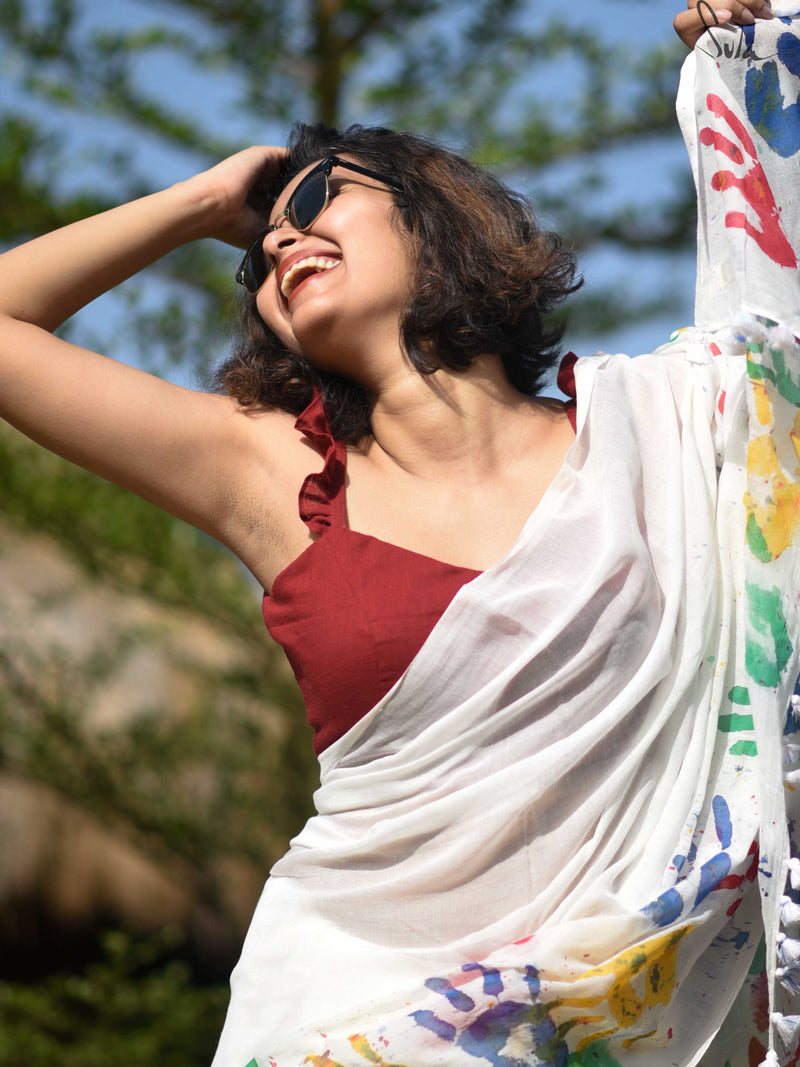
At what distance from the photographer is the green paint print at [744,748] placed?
1399 mm

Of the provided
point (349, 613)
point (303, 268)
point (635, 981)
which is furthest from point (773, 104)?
point (635, 981)

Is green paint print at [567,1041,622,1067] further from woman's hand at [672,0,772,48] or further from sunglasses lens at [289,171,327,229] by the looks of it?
woman's hand at [672,0,772,48]

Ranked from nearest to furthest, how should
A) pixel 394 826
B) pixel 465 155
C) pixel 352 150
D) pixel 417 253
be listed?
pixel 394 826 < pixel 417 253 < pixel 352 150 < pixel 465 155

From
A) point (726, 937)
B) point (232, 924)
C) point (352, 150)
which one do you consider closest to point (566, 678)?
point (726, 937)

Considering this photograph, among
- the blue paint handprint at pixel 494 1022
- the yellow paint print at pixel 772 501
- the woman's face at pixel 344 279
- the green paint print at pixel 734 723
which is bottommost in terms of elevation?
the blue paint handprint at pixel 494 1022

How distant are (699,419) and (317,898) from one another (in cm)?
79

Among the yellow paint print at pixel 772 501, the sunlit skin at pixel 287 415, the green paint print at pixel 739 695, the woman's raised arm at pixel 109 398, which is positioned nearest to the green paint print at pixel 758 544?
the yellow paint print at pixel 772 501

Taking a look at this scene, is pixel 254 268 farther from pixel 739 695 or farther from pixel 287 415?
pixel 739 695

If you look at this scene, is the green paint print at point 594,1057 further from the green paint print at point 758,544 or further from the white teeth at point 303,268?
the white teeth at point 303,268

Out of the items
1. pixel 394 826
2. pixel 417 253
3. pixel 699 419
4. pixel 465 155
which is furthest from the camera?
pixel 465 155

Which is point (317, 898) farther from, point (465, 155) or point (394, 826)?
point (465, 155)

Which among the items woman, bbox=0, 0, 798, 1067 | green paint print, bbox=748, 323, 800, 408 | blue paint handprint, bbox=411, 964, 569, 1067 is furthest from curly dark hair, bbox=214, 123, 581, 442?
blue paint handprint, bbox=411, 964, 569, 1067

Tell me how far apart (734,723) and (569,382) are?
1.89ft

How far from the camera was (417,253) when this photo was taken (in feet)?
5.76
